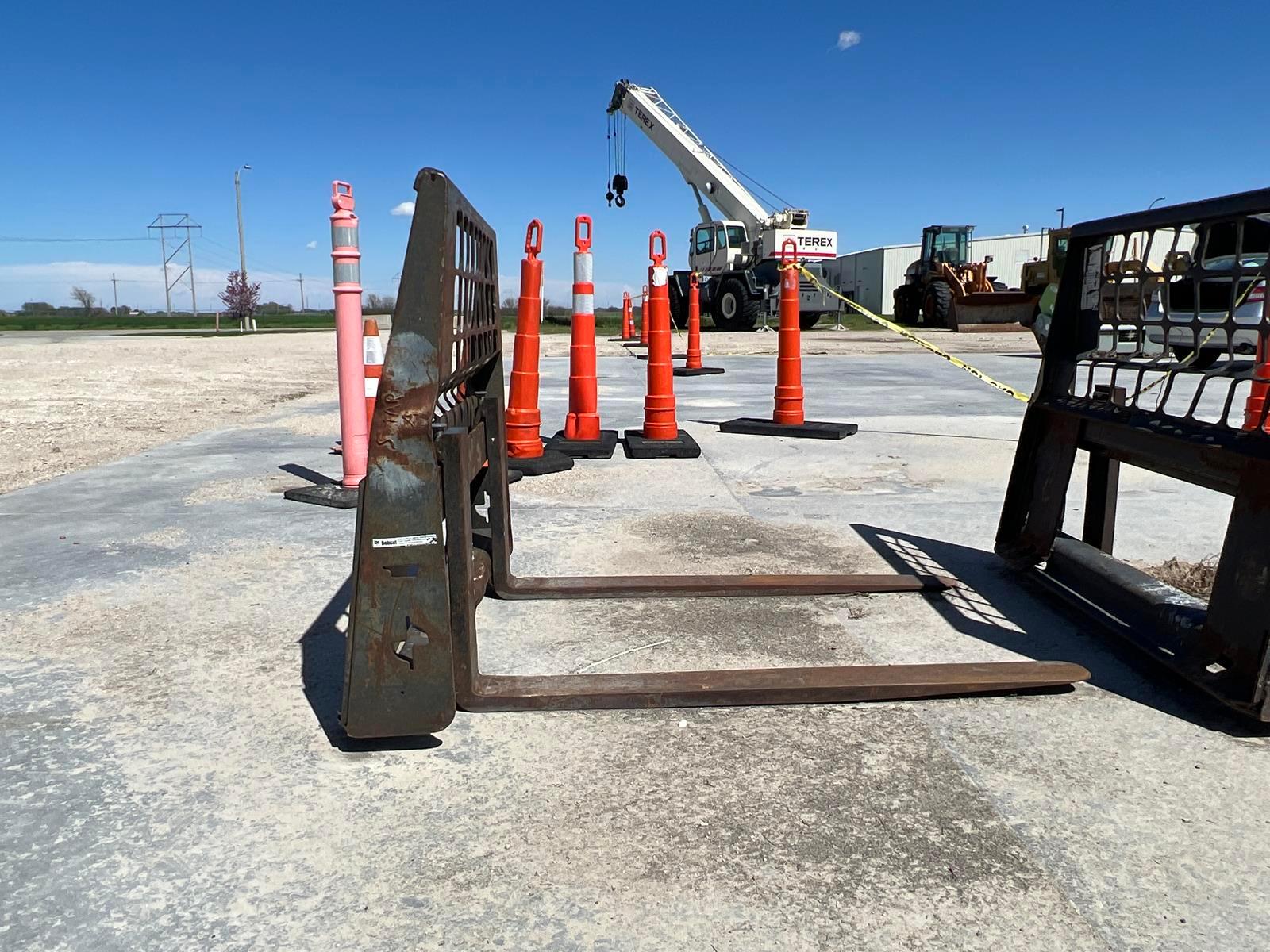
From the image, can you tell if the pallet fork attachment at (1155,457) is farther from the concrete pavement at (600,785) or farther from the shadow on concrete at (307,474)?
the shadow on concrete at (307,474)

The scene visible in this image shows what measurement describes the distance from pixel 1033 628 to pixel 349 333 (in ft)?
12.8

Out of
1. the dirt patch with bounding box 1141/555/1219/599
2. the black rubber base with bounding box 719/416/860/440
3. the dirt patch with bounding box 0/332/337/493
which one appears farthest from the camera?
the black rubber base with bounding box 719/416/860/440

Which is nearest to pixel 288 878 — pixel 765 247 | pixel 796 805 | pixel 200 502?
pixel 796 805

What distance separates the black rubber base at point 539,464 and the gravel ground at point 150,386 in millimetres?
2258

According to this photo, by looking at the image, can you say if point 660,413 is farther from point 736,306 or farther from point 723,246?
point 723,246

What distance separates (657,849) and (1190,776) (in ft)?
4.40

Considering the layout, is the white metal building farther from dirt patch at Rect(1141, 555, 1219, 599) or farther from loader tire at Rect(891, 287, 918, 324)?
dirt patch at Rect(1141, 555, 1219, 599)

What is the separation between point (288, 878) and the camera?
1.81 meters

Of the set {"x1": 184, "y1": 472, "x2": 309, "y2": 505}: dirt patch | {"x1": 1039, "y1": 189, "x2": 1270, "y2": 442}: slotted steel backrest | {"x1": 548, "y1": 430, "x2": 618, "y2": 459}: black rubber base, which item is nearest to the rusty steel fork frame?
{"x1": 1039, "y1": 189, "x2": 1270, "y2": 442}: slotted steel backrest

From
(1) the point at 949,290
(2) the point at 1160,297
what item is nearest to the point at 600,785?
(2) the point at 1160,297

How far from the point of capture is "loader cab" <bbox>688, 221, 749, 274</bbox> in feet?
93.7

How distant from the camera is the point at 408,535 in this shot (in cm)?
231

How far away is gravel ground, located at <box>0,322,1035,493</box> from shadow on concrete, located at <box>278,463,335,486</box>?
4.78ft

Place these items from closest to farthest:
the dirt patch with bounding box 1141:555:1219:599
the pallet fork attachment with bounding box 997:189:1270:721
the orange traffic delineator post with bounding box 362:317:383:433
A: the pallet fork attachment with bounding box 997:189:1270:721
the dirt patch with bounding box 1141:555:1219:599
the orange traffic delineator post with bounding box 362:317:383:433
